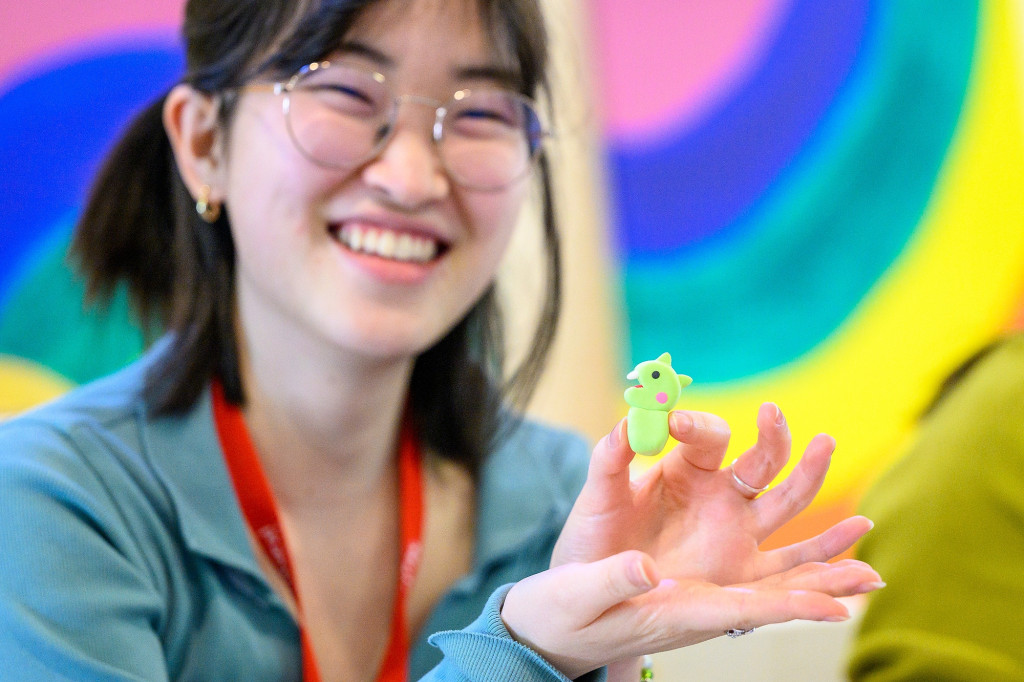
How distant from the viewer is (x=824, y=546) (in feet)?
2.43

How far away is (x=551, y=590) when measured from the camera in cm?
72

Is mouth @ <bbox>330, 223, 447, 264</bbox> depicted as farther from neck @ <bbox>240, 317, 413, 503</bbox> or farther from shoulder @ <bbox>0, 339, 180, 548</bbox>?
shoulder @ <bbox>0, 339, 180, 548</bbox>

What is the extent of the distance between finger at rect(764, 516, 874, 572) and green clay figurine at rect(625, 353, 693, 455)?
0.47 feet

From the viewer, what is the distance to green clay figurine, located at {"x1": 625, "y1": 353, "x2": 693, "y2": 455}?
2.30ft

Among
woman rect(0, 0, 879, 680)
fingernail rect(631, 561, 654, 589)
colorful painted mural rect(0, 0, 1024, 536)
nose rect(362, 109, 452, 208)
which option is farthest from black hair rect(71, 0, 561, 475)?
colorful painted mural rect(0, 0, 1024, 536)

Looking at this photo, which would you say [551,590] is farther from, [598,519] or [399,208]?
[399,208]

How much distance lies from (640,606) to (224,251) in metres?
0.73

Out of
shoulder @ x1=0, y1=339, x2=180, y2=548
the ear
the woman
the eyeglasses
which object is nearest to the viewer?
the woman

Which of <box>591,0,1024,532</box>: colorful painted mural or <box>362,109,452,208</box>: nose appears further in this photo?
<box>591,0,1024,532</box>: colorful painted mural

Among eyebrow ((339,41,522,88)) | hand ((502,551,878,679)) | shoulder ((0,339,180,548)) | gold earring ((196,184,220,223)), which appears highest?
eyebrow ((339,41,522,88))

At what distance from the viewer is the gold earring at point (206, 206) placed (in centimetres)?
110

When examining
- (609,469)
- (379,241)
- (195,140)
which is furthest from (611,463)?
(195,140)

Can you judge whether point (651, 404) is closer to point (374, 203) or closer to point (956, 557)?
point (374, 203)

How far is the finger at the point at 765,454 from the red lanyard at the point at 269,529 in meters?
0.49
